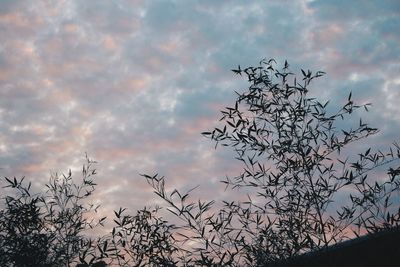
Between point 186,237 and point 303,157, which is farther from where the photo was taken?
point 303,157

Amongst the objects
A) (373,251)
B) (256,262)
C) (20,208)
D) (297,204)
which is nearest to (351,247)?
(373,251)

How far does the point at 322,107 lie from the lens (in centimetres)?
696

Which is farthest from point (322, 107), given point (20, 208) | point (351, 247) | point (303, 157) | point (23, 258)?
point (23, 258)

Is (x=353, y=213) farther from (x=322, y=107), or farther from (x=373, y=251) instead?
(x=322, y=107)

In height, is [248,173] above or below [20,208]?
below

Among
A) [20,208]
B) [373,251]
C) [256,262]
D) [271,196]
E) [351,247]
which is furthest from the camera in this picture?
[20,208]

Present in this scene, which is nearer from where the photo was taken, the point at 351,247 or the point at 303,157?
the point at 351,247

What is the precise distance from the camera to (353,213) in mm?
6328

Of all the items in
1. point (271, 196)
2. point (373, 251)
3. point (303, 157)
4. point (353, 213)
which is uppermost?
point (303, 157)

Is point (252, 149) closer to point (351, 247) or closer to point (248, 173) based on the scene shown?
point (248, 173)

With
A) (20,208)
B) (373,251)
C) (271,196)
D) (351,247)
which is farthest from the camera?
(20,208)

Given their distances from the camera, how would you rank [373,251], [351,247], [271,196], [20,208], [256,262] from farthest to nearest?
[20,208] < [271,196] < [256,262] < [351,247] < [373,251]

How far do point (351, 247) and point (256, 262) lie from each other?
1419 mm

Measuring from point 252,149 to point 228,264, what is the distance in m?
1.99
